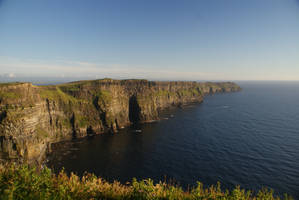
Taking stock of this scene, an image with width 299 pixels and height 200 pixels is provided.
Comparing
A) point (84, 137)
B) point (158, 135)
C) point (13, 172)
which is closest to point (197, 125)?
point (158, 135)

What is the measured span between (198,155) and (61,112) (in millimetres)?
80553

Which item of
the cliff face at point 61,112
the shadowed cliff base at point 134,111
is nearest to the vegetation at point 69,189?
the cliff face at point 61,112

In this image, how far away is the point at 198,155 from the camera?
7031cm

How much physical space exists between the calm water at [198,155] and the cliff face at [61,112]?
1011 cm

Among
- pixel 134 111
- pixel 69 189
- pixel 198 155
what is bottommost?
pixel 198 155

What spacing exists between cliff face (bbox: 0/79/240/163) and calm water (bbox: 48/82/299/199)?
10.1 m

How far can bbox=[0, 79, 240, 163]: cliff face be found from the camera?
5619cm

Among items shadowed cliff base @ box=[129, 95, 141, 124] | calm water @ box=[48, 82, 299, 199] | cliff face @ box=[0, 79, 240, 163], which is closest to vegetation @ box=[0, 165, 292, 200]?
calm water @ box=[48, 82, 299, 199]

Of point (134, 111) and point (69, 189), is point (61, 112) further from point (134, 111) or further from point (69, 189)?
point (69, 189)

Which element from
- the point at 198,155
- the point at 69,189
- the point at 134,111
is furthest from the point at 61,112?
the point at 69,189

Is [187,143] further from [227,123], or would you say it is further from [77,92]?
[77,92]

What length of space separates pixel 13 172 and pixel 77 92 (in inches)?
4437

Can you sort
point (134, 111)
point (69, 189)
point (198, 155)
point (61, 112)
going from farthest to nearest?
point (134, 111) < point (61, 112) < point (198, 155) < point (69, 189)

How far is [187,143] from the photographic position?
276ft
